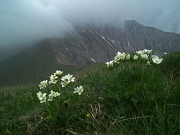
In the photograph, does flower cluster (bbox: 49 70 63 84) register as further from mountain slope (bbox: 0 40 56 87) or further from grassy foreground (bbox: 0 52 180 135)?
mountain slope (bbox: 0 40 56 87)

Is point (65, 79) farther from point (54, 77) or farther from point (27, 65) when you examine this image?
point (27, 65)

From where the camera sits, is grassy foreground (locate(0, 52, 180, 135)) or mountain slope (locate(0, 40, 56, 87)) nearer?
grassy foreground (locate(0, 52, 180, 135))

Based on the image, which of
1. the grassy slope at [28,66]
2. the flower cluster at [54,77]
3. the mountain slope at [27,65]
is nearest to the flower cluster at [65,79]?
the flower cluster at [54,77]

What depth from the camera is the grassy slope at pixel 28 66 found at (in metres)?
122

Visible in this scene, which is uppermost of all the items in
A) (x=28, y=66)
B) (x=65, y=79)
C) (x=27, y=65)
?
(x=27, y=65)

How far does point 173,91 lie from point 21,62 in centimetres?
15682

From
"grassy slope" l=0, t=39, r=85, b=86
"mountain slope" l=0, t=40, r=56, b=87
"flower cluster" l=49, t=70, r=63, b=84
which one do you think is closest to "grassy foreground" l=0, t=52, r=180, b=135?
"flower cluster" l=49, t=70, r=63, b=84

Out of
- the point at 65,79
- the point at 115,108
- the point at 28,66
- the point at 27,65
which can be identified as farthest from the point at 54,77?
the point at 27,65

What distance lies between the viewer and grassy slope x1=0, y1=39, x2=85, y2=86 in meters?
122

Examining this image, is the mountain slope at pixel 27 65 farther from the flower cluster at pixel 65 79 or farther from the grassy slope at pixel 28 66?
the flower cluster at pixel 65 79

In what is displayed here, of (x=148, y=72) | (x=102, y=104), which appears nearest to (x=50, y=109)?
(x=102, y=104)

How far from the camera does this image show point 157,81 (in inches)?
117

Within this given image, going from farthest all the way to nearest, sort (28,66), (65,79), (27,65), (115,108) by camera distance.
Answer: (27,65)
(28,66)
(65,79)
(115,108)

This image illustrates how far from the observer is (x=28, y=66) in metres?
141
